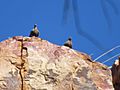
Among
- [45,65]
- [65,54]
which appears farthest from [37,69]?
[65,54]

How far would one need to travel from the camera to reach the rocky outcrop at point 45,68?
14289 millimetres

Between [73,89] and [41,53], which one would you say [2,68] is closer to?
[41,53]

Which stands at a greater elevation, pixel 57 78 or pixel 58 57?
pixel 58 57

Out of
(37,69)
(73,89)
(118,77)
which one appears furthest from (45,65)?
(118,77)

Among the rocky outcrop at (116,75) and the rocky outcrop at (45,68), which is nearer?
the rocky outcrop at (45,68)

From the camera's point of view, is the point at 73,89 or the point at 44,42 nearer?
the point at 73,89

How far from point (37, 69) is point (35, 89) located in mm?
814

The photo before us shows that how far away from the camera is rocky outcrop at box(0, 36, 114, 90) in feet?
46.9

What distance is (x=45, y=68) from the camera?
14.8 meters

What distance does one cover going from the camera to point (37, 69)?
14.6 meters

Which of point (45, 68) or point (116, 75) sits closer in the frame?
point (45, 68)

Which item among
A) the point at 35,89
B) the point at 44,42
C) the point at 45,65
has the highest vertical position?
the point at 44,42

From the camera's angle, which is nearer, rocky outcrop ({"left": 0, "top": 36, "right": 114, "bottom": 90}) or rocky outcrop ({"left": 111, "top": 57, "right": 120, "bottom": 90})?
rocky outcrop ({"left": 0, "top": 36, "right": 114, "bottom": 90})

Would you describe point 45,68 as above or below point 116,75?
above
